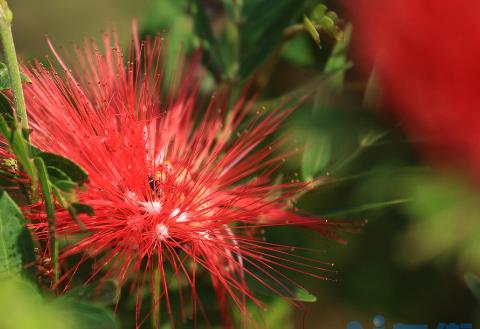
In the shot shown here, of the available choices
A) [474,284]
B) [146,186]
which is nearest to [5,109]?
[146,186]

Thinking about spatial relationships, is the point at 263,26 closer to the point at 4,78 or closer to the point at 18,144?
the point at 4,78

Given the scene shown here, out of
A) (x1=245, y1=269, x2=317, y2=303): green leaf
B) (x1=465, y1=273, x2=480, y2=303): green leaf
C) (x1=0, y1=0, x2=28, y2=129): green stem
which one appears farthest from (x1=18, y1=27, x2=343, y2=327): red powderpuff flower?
(x1=465, y1=273, x2=480, y2=303): green leaf

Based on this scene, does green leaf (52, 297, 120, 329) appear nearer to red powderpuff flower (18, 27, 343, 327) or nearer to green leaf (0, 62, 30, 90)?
red powderpuff flower (18, 27, 343, 327)

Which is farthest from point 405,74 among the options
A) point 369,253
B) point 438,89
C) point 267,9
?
point 369,253

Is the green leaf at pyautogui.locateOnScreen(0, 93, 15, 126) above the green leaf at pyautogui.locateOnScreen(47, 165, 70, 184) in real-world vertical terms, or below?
above

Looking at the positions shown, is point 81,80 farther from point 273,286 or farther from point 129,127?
point 273,286

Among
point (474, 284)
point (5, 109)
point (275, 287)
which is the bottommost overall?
point (474, 284)
